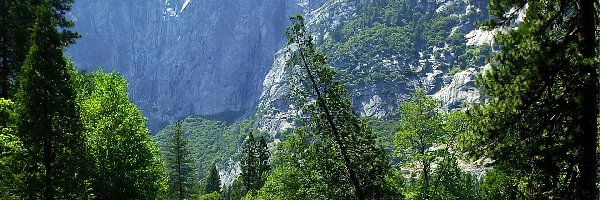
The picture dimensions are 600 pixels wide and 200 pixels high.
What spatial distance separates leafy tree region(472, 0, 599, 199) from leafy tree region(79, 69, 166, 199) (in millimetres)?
17924

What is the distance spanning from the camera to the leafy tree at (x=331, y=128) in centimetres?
2150

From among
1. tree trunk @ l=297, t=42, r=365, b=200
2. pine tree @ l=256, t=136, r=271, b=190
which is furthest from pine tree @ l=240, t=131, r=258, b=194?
tree trunk @ l=297, t=42, r=365, b=200

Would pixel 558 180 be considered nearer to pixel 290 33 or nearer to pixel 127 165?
pixel 290 33

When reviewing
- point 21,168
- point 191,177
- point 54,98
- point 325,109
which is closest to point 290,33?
point 325,109

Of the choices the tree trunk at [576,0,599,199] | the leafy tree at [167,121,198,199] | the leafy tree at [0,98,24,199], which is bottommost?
the tree trunk at [576,0,599,199]

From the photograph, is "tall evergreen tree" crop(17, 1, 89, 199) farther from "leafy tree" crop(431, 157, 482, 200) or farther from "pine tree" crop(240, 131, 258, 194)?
"pine tree" crop(240, 131, 258, 194)

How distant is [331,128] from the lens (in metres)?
21.9

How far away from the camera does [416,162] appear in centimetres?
2711

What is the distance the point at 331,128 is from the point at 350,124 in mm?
948

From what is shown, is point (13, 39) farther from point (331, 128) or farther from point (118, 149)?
point (331, 128)

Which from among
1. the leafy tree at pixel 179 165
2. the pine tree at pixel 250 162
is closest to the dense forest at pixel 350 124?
the leafy tree at pixel 179 165

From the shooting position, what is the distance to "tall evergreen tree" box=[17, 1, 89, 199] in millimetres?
18719

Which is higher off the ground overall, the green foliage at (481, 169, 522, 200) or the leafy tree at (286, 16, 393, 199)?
the leafy tree at (286, 16, 393, 199)

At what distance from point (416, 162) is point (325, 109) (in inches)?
316
